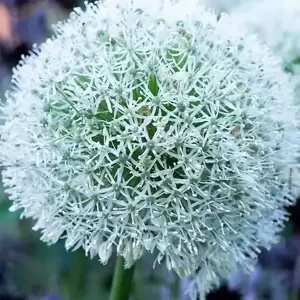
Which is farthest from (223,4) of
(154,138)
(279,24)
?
(154,138)

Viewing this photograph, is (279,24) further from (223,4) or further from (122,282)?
(122,282)

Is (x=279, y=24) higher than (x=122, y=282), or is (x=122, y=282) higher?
(x=279, y=24)

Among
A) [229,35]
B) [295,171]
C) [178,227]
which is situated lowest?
[178,227]

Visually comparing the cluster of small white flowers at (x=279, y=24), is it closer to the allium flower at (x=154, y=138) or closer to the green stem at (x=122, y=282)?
the allium flower at (x=154, y=138)

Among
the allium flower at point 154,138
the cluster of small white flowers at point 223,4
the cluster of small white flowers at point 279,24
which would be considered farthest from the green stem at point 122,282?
the cluster of small white flowers at point 223,4

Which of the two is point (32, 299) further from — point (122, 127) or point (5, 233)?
point (122, 127)

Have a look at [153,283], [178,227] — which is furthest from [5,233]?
[178,227]
